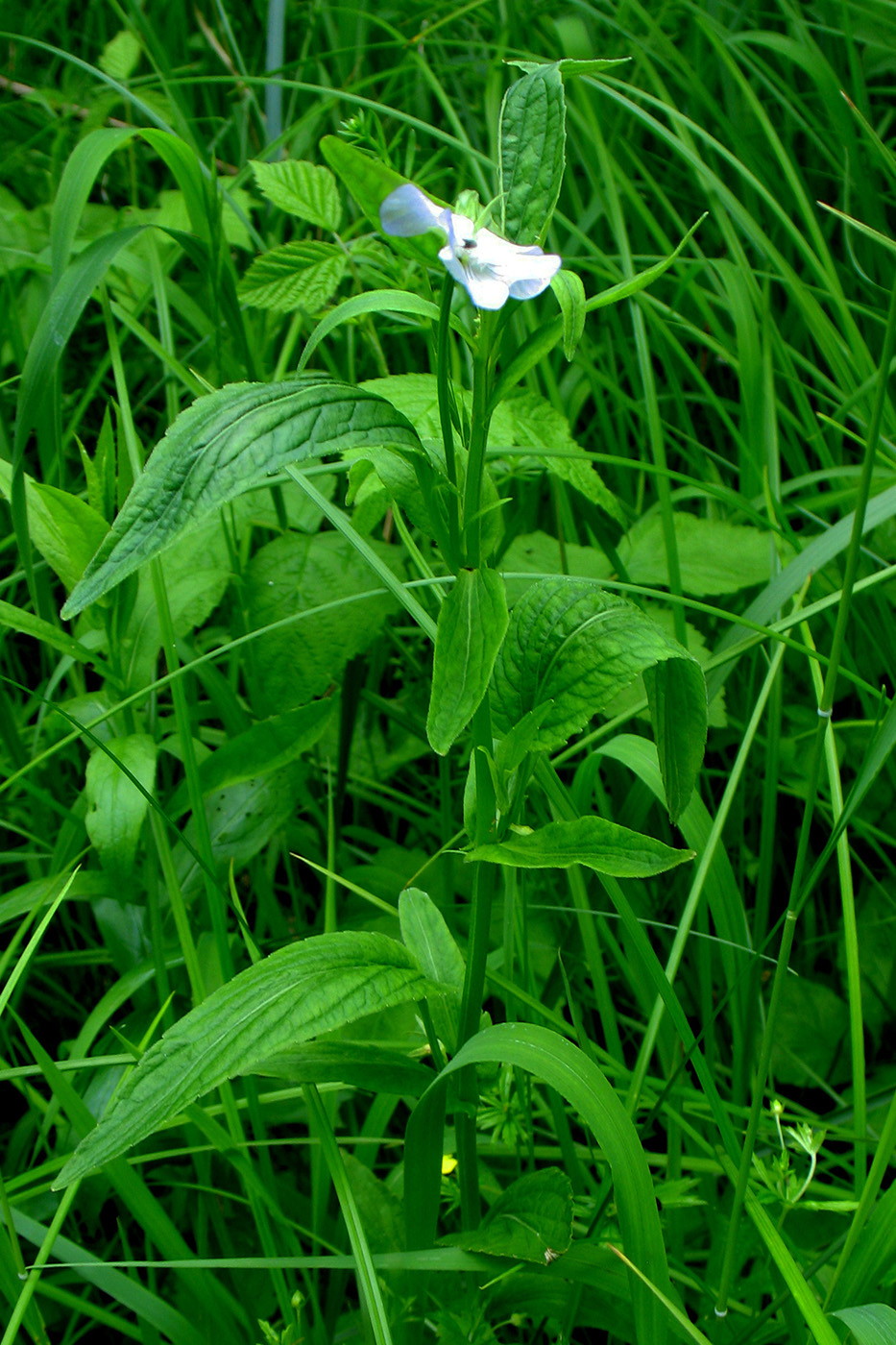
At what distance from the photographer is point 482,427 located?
0.63m

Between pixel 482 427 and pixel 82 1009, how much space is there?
0.82m

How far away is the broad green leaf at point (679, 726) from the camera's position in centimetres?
71

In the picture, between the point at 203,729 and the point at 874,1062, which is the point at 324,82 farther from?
the point at 874,1062

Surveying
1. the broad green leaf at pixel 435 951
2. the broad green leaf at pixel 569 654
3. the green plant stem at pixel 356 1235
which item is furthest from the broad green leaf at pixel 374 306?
the green plant stem at pixel 356 1235

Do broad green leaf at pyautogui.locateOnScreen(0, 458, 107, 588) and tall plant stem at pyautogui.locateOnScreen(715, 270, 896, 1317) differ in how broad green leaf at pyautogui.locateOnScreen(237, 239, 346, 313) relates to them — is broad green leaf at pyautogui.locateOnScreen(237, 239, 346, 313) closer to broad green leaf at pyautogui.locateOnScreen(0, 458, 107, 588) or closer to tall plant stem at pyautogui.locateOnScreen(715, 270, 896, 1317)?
broad green leaf at pyautogui.locateOnScreen(0, 458, 107, 588)

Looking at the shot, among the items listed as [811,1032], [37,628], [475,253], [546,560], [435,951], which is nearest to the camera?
[475,253]

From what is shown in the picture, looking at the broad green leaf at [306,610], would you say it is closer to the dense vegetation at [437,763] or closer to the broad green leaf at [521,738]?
the dense vegetation at [437,763]

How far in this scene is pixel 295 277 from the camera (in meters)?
1.12

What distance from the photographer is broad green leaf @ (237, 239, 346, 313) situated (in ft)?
3.58

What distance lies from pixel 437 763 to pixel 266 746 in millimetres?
432

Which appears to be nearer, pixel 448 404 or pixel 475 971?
pixel 448 404

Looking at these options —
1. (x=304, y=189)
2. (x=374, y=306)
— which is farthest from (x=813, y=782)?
(x=304, y=189)

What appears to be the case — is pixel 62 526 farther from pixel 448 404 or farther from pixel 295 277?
pixel 448 404

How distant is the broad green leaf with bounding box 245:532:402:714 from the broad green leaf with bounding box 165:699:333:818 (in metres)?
0.11
